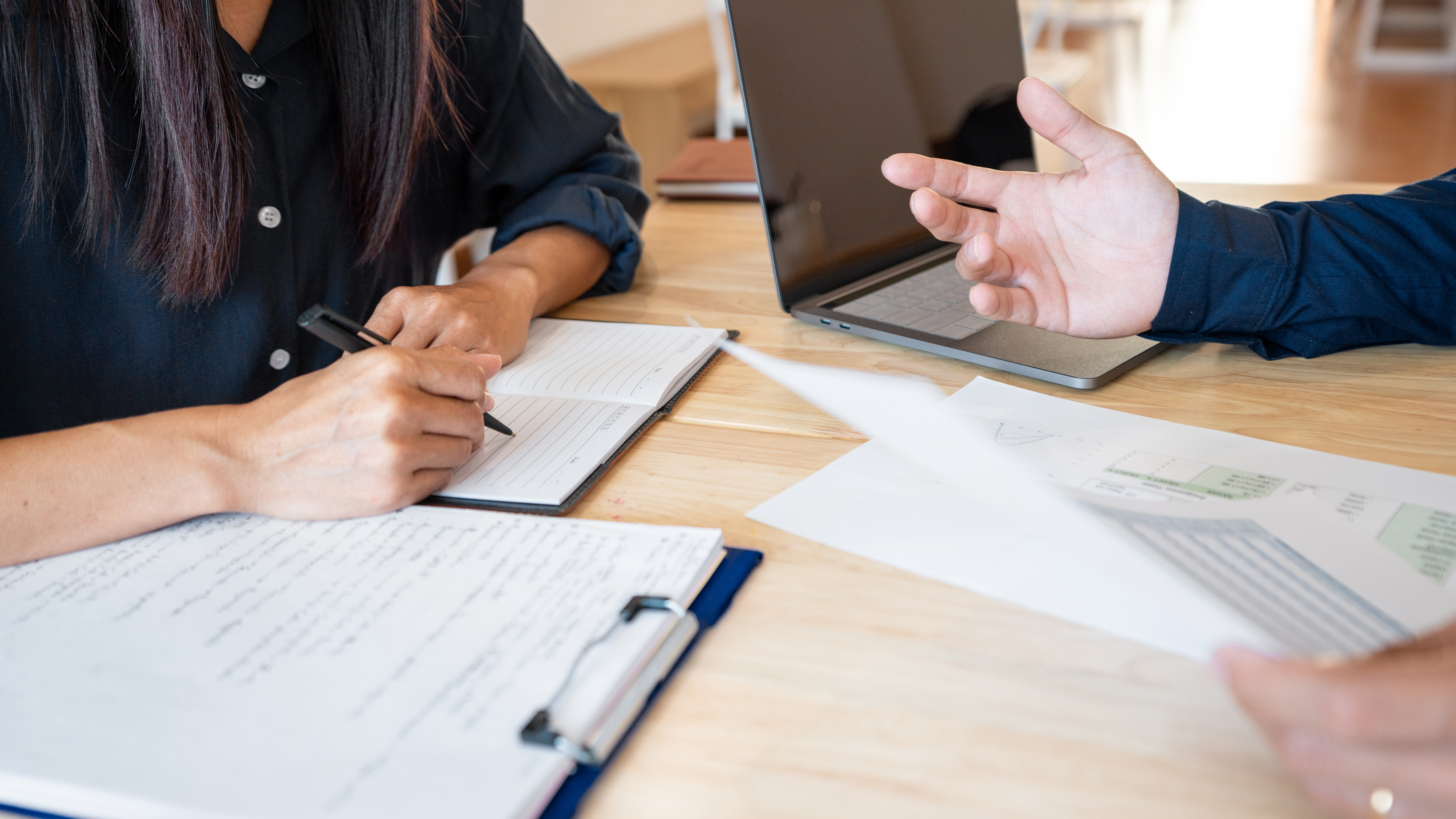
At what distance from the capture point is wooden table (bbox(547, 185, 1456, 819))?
1.32 ft

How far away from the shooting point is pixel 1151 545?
50cm

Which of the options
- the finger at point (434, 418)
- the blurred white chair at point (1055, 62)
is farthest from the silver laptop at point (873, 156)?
the blurred white chair at point (1055, 62)

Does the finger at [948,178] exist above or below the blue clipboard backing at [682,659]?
above

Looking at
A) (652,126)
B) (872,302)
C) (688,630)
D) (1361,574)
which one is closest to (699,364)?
(872,302)

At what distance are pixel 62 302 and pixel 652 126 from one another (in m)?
2.61

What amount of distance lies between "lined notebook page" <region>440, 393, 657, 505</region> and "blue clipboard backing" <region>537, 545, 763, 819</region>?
13 cm

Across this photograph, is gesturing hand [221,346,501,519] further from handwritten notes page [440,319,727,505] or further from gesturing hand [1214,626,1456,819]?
gesturing hand [1214,626,1456,819]

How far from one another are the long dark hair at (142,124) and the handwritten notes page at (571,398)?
0.85 feet

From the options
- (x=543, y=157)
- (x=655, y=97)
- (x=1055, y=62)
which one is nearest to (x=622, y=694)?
(x=543, y=157)

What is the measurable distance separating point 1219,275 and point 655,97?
2654 millimetres

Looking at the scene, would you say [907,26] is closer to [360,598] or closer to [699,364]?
[699,364]

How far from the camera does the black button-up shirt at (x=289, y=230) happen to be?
0.78 m

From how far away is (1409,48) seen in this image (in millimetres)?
6297

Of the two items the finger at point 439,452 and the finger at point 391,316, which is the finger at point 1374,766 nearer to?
the finger at point 439,452
